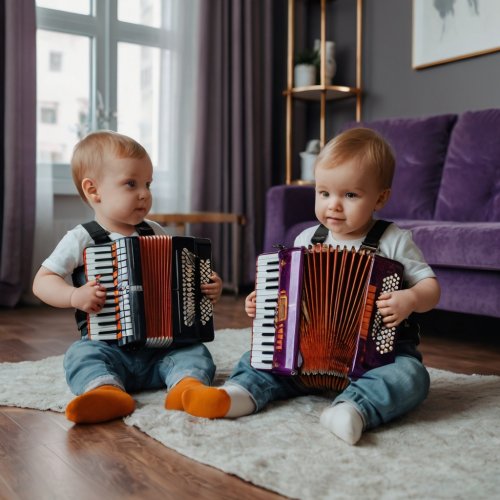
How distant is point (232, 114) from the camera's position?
3.80 m

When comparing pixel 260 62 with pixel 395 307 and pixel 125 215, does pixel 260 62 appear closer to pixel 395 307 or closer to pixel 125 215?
pixel 125 215

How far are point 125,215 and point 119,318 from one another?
0.25 meters

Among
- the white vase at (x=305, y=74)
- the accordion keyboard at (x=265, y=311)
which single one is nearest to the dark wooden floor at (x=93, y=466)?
the accordion keyboard at (x=265, y=311)

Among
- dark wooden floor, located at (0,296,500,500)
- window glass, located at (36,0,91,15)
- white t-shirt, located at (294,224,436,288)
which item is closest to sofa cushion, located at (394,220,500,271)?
white t-shirt, located at (294,224,436,288)

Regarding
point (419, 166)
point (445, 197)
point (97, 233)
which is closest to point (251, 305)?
→ point (97, 233)

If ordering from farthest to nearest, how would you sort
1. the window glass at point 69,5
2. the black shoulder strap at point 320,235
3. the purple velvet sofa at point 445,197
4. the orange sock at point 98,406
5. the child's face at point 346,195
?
the window glass at point 69,5
the purple velvet sofa at point 445,197
the black shoulder strap at point 320,235
the child's face at point 346,195
the orange sock at point 98,406

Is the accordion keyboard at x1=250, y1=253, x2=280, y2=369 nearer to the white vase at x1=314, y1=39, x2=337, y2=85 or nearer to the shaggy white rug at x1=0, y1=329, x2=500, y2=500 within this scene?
the shaggy white rug at x1=0, y1=329, x2=500, y2=500

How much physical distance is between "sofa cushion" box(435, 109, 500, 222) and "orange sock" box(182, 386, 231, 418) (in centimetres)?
172

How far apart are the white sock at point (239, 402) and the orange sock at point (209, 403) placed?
1cm

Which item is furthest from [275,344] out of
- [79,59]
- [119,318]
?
[79,59]

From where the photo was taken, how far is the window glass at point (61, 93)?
337 centimetres

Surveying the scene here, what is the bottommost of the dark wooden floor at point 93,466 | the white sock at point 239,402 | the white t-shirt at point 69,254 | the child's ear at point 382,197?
the dark wooden floor at point 93,466

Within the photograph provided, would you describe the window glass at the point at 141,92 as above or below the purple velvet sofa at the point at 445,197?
above

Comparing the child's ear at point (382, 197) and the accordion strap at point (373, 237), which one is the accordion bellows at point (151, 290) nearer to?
the accordion strap at point (373, 237)
